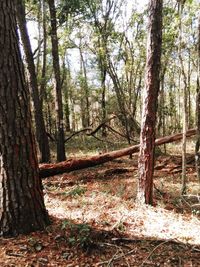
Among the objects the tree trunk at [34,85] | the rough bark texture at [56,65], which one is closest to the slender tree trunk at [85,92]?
the rough bark texture at [56,65]

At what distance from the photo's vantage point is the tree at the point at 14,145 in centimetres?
425

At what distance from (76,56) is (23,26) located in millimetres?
19988

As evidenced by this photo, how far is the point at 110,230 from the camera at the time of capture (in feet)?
16.4

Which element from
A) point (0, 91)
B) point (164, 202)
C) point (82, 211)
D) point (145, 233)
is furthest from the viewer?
point (164, 202)

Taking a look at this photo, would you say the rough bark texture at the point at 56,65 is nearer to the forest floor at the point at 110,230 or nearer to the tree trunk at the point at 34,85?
the tree trunk at the point at 34,85

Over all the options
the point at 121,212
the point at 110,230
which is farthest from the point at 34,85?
the point at 110,230

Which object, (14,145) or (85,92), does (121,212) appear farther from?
(85,92)

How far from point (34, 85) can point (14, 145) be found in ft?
20.8

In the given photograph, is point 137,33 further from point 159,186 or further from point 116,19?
point 159,186

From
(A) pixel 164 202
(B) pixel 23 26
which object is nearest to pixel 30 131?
(A) pixel 164 202

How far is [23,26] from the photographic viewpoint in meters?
9.45

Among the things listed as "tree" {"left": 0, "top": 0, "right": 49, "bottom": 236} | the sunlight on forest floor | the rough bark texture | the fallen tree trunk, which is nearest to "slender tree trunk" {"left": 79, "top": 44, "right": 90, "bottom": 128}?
the rough bark texture

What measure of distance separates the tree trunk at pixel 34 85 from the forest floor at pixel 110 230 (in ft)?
7.94

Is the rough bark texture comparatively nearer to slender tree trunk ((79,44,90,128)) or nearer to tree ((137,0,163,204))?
tree ((137,0,163,204))
